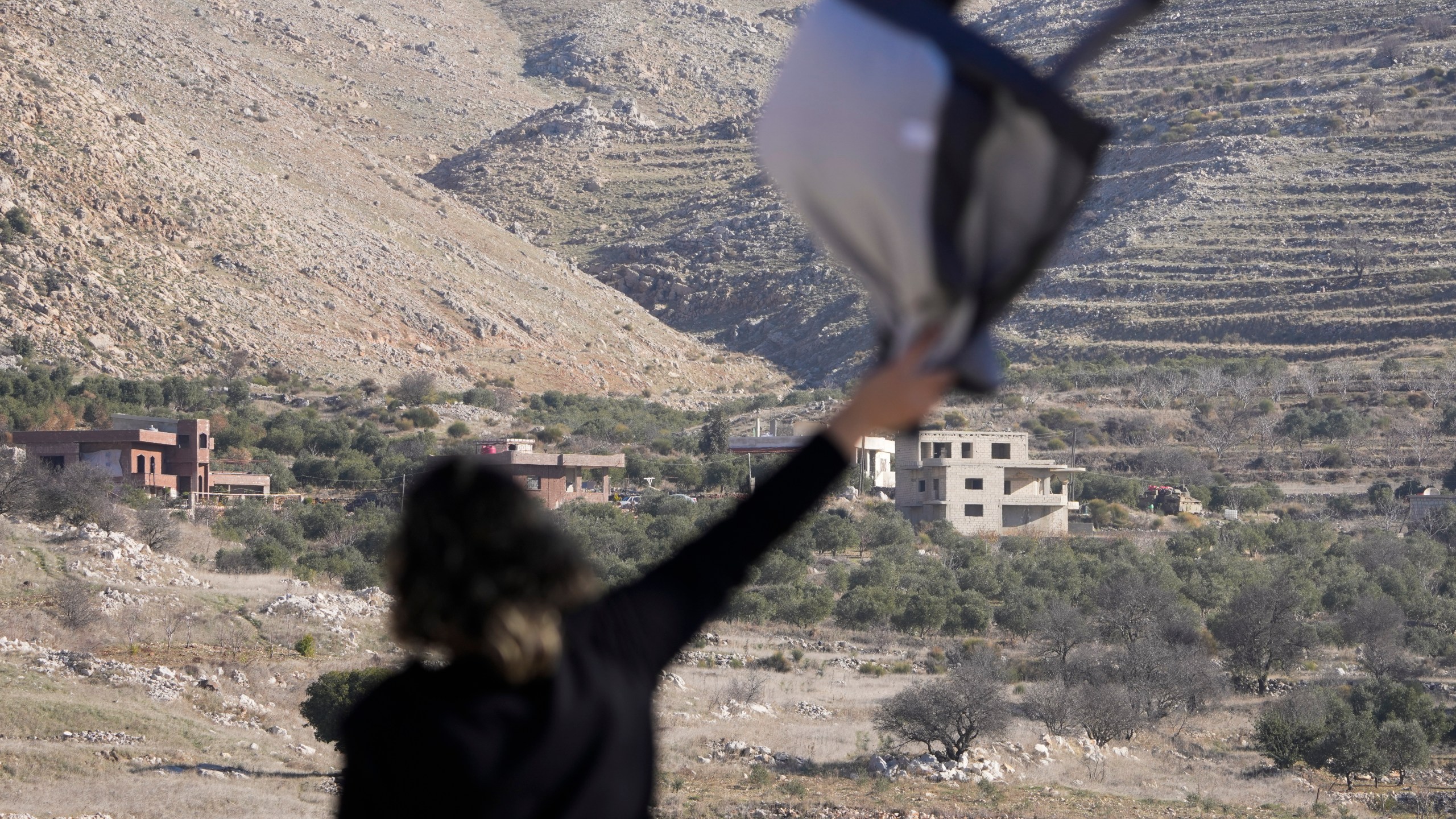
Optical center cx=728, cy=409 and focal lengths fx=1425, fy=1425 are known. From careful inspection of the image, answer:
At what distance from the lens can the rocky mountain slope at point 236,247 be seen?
46500 millimetres

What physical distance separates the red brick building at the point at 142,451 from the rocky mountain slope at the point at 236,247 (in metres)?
8.87

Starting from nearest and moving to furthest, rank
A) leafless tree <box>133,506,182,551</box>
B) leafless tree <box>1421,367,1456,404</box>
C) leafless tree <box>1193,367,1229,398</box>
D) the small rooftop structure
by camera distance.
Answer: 1. leafless tree <box>133,506,182,551</box>
2. the small rooftop structure
3. leafless tree <box>1421,367,1456,404</box>
4. leafless tree <box>1193,367,1229,398</box>

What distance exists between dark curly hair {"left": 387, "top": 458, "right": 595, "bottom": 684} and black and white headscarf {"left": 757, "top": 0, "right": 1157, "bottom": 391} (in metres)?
0.34

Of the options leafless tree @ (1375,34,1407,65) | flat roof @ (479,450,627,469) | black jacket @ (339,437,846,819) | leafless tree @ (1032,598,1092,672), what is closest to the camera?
black jacket @ (339,437,846,819)

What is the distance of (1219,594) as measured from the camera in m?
30.8

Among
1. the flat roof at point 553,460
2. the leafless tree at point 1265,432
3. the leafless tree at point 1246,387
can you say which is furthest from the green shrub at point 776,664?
the leafless tree at point 1246,387

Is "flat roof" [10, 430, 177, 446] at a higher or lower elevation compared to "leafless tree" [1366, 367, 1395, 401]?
lower

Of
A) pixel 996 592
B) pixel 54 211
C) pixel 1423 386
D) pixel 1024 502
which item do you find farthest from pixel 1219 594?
pixel 54 211

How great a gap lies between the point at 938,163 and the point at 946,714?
65.8 ft

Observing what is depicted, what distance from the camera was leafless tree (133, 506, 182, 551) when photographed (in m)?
28.0

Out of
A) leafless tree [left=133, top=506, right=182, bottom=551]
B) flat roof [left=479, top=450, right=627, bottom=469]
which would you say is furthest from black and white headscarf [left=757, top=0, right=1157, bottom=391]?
flat roof [left=479, top=450, right=627, bottom=469]

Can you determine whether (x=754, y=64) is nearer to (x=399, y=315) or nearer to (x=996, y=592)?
(x=399, y=315)

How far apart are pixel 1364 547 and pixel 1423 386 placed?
17831mm

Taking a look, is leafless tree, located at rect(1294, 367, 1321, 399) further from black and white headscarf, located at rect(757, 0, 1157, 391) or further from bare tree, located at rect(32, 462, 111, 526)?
black and white headscarf, located at rect(757, 0, 1157, 391)
